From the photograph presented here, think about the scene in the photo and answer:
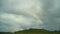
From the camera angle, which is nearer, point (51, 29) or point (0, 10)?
point (0, 10)

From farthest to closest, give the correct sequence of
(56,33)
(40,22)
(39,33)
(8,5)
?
1. (39,33)
2. (56,33)
3. (40,22)
4. (8,5)

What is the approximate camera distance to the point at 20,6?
986 cm

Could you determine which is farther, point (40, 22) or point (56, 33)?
point (56, 33)

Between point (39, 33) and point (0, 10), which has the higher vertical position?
point (0, 10)

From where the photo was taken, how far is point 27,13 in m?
10.0

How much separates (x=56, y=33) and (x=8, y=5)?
4.65 meters

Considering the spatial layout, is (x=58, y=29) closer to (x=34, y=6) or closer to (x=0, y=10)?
(x=34, y=6)

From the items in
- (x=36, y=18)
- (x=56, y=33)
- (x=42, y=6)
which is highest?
(x=42, y=6)

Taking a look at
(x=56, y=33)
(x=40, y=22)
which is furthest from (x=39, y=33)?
(x=40, y=22)

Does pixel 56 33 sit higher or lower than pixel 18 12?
lower

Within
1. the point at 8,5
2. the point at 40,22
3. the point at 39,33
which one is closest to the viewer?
the point at 8,5

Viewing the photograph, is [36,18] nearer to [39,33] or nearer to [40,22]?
[40,22]

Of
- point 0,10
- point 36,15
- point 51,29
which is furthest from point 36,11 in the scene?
point 0,10

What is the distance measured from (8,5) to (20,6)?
34.1 inches
